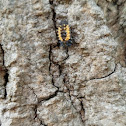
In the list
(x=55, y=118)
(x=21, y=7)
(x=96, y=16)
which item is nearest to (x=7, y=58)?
(x=21, y=7)

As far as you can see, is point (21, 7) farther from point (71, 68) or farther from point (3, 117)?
point (3, 117)

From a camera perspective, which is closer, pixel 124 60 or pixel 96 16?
pixel 96 16

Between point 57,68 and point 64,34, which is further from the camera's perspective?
point 57,68

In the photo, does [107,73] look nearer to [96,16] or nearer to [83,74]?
[83,74]

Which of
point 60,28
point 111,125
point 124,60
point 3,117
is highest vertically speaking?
point 60,28

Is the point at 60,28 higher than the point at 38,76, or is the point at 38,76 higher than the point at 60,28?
the point at 60,28

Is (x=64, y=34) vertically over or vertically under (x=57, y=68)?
over
